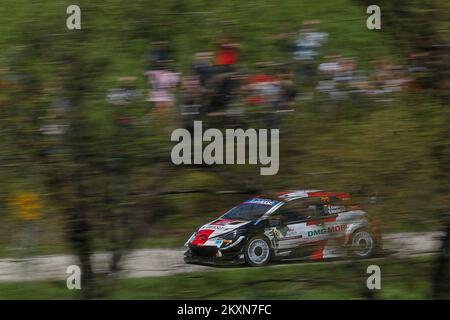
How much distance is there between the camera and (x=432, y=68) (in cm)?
496

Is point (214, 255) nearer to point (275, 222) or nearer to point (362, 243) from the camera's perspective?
point (275, 222)

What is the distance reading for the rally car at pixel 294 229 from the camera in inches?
191

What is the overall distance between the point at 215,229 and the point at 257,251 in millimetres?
418

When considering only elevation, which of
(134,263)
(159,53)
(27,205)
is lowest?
(134,263)

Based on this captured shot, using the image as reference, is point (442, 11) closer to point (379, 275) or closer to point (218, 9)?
point (218, 9)

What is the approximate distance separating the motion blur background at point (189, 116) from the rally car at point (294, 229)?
102 mm

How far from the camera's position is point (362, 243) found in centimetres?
488

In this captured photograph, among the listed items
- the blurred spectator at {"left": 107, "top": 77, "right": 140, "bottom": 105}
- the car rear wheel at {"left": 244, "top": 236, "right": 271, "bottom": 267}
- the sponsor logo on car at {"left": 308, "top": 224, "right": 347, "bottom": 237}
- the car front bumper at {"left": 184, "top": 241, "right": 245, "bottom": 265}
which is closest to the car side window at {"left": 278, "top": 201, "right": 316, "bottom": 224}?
the sponsor logo on car at {"left": 308, "top": 224, "right": 347, "bottom": 237}

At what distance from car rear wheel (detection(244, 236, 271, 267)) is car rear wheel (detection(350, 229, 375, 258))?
68 cm

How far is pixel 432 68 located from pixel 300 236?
5.52 feet

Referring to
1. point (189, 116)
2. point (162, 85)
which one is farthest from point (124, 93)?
point (189, 116)

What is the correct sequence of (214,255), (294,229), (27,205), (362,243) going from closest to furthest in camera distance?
(27,205) < (362,243) < (294,229) < (214,255)

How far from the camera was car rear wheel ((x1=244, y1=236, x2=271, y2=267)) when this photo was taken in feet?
16.6

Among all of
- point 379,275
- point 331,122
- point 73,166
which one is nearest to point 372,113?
point 331,122
